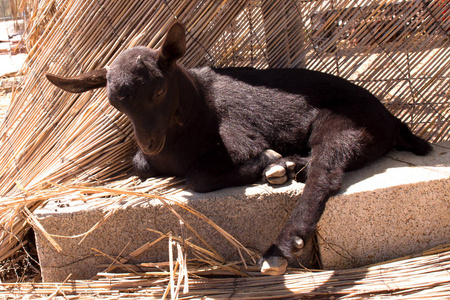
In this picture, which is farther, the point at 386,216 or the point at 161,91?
the point at 386,216

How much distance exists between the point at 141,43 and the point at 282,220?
197 cm

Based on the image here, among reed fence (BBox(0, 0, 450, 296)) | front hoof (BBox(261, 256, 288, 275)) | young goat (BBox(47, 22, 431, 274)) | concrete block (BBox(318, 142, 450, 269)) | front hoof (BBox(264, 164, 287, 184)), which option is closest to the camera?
front hoof (BBox(261, 256, 288, 275))

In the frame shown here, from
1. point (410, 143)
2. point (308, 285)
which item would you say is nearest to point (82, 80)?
point (308, 285)

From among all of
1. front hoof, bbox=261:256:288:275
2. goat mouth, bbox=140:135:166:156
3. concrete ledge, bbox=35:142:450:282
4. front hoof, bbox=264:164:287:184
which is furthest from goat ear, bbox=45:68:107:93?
front hoof, bbox=261:256:288:275

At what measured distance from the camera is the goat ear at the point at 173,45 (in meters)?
3.17

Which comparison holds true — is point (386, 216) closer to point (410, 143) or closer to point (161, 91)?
point (410, 143)

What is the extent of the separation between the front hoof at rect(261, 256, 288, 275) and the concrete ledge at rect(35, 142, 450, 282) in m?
0.54

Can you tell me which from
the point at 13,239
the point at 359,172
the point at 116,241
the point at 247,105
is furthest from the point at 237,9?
the point at 13,239

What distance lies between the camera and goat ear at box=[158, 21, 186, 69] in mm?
3170

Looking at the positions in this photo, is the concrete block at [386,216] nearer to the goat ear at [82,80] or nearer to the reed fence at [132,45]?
the reed fence at [132,45]

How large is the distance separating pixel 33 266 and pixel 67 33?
2142 millimetres

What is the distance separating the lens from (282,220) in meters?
3.66

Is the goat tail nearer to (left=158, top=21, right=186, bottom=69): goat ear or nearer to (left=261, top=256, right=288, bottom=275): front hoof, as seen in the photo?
(left=261, top=256, right=288, bottom=275): front hoof

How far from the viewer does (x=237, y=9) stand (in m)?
4.49
